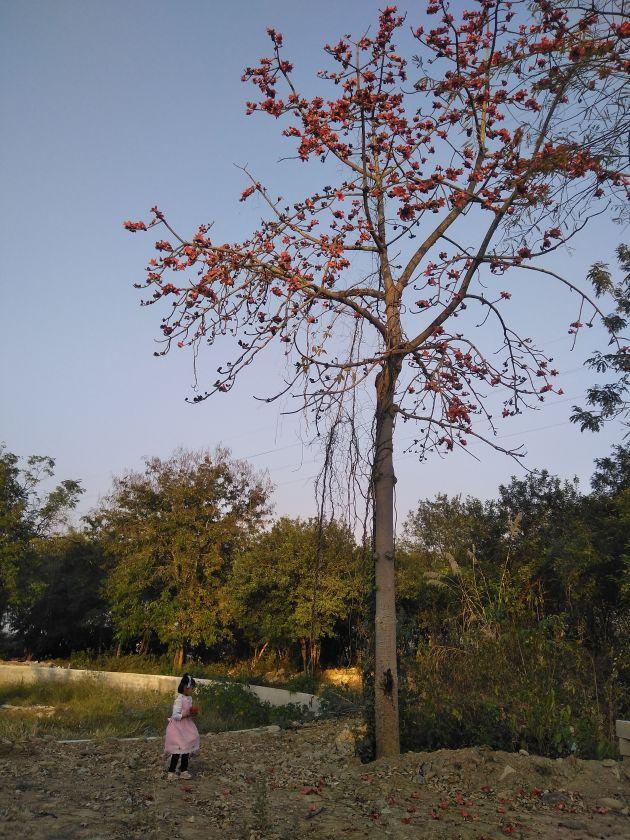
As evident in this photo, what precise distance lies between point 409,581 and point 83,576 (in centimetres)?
1598

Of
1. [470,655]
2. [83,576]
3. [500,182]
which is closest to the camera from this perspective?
[500,182]

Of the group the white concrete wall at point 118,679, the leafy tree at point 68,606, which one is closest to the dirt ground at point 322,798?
the white concrete wall at point 118,679

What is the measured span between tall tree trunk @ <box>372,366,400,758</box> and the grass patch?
13.9ft

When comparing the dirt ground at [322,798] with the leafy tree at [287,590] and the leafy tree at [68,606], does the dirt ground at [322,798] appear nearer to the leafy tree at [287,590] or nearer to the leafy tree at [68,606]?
the leafy tree at [287,590]

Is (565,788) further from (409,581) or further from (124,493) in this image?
(124,493)

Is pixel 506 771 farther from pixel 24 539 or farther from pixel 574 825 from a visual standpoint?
pixel 24 539

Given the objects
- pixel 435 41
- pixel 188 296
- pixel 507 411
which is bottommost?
pixel 507 411

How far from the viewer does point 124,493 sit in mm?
25594

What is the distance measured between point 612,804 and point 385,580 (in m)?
2.64

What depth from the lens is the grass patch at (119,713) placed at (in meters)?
9.61

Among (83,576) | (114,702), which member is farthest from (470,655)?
(83,576)

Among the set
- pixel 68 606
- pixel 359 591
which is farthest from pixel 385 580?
pixel 68 606

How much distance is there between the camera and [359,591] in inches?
297

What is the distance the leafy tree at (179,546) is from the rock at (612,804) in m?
18.8
